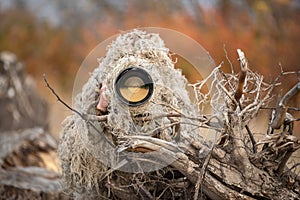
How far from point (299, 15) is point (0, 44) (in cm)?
749

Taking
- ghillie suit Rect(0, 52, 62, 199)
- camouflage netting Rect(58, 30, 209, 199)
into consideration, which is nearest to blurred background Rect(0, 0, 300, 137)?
ghillie suit Rect(0, 52, 62, 199)

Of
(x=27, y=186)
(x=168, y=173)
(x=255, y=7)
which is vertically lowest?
(x=27, y=186)

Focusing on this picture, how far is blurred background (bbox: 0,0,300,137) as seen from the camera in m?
10.7

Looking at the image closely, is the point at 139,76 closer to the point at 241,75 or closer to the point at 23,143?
the point at 241,75

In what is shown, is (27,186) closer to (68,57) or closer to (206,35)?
(206,35)

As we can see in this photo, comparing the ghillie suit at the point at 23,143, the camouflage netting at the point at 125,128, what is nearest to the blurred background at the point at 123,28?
the ghillie suit at the point at 23,143

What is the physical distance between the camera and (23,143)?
575 cm

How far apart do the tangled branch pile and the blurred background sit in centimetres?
535

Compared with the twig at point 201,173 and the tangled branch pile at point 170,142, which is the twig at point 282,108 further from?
the twig at point 201,173

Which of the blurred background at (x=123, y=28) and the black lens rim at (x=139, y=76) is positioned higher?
the blurred background at (x=123, y=28)

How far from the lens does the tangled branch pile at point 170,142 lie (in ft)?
9.22

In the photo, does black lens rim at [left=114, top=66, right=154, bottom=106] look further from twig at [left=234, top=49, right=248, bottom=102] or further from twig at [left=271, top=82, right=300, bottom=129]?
twig at [left=271, top=82, right=300, bottom=129]

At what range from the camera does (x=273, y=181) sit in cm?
283

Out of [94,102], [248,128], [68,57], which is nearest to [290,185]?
[248,128]
